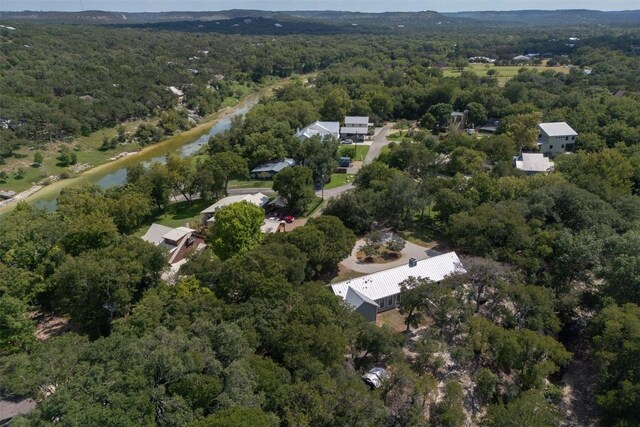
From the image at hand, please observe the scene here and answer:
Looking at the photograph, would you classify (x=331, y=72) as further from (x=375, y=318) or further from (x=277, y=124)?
(x=375, y=318)

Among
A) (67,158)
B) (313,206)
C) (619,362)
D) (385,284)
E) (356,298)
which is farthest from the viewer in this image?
(67,158)

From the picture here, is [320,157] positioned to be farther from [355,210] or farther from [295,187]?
[355,210]

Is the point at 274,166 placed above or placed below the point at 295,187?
below

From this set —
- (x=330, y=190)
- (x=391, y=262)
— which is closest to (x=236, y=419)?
(x=391, y=262)

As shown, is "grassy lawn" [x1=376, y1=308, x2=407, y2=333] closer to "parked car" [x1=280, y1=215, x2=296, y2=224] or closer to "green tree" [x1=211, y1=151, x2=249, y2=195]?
"parked car" [x1=280, y1=215, x2=296, y2=224]

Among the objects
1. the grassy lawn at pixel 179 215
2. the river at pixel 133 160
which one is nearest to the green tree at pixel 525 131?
the grassy lawn at pixel 179 215

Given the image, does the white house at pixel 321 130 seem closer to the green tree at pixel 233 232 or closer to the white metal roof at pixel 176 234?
the white metal roof at pixel 176 234

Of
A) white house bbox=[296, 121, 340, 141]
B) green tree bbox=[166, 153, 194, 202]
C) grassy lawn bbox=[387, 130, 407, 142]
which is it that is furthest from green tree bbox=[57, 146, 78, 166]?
grassy lawn bbox=[387, 130, 407, 142]
